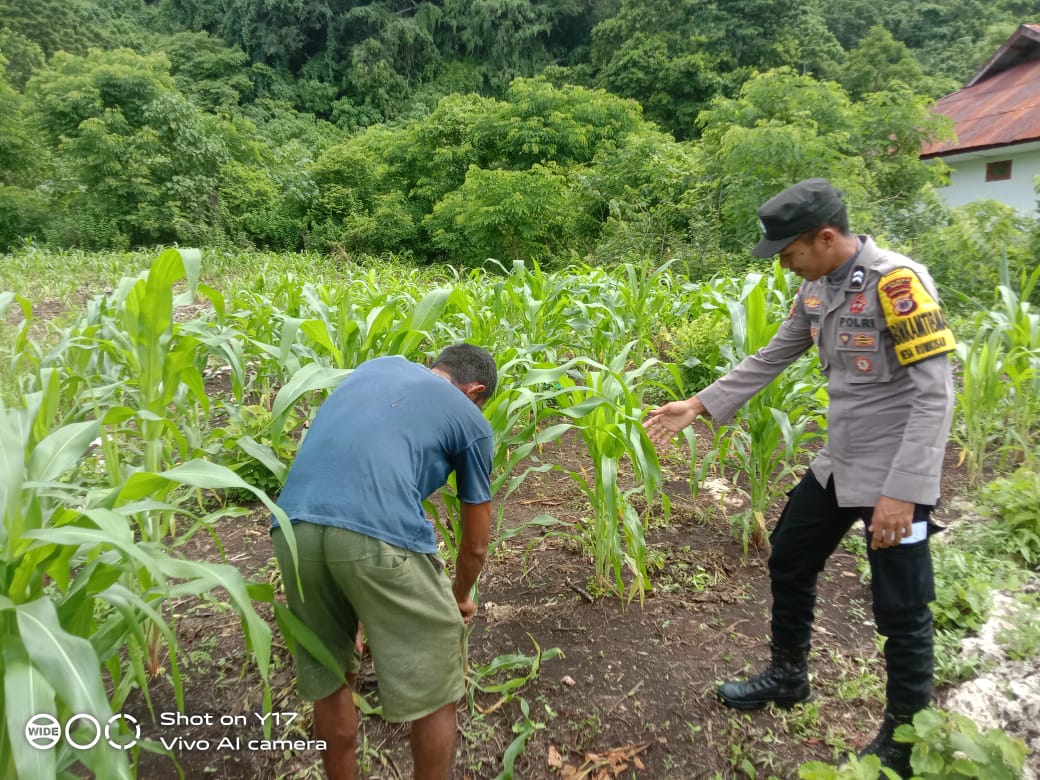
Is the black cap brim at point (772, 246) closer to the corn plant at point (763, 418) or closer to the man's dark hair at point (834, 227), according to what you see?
the man's dark hair at point (834, 227)

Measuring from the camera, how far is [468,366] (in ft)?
5.74

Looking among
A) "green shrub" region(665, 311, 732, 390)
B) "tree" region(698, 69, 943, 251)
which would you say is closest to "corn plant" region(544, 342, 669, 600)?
Answer: "green shrub" region(665, 311, 732, 390)

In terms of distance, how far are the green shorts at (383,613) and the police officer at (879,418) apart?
3.39 feet

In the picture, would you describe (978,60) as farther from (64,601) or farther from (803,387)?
(64,601)

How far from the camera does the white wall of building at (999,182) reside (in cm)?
1174

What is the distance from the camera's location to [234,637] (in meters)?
2.26

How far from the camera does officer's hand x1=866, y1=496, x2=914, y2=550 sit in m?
1.52

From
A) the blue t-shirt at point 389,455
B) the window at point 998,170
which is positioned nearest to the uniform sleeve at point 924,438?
the blue t-shirt at point 389,455

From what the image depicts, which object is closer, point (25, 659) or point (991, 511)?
point (25, 659)

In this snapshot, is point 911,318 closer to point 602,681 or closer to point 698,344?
point 602,681

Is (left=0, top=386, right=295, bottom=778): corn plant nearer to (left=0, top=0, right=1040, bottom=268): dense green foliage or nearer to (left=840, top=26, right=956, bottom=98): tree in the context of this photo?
(left=0, top=0, right=1040, bottom=268): dense green foliage

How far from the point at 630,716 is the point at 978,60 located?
→ 2528cm

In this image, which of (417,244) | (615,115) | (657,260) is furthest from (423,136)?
(657,260)

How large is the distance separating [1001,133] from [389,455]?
47.5 ft
